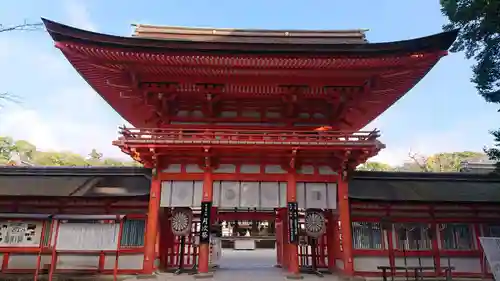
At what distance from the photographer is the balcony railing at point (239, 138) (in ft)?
32.7

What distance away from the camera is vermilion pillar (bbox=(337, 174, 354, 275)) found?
1036 cm

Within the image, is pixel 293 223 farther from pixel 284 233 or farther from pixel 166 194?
pixel 166 194

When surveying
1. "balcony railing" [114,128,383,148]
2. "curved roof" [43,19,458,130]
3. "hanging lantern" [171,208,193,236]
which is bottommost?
"hanging lantern" [171,208,193,236]

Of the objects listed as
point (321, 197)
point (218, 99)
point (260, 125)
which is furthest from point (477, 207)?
point (218, 99)

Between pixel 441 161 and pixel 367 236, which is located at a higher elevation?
pixel 441 161

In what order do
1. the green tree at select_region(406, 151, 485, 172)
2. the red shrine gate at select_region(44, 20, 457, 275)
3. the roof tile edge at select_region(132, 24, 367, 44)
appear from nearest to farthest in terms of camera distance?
the red shrine gate at select_region(44, 20, 457, 275) → the roof tile edge at select_region(132, 24, 367, 44) → the green tree at select_region(406, 151, 485, 172)

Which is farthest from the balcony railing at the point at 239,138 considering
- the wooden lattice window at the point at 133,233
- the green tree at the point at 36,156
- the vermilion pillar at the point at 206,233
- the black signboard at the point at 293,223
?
the green tree at the point at 36,156

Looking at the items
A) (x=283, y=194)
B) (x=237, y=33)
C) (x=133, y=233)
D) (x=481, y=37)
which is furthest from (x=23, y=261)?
(x=481, y=37)

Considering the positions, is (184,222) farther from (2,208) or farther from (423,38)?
(423,38)

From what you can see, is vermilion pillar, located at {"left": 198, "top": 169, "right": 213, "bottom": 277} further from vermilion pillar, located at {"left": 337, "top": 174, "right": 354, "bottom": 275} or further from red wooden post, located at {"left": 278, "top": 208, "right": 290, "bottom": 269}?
vermilion pillar, located at {"left": 337, "top": 174, "right": 354, "bottom": 275}

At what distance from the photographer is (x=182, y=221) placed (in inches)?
427

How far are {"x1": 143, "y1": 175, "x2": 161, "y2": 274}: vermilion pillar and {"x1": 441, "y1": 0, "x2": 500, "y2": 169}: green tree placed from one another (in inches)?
511

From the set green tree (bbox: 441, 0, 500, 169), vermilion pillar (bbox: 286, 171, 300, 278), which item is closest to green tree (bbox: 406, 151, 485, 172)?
green tree (bbox: 441, 0, 500, 169)

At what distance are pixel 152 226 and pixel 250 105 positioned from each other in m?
5.32
